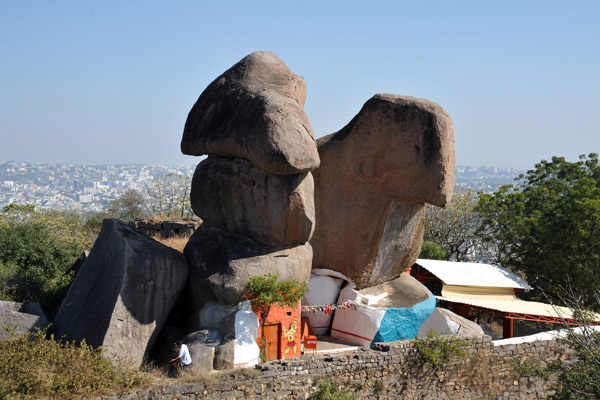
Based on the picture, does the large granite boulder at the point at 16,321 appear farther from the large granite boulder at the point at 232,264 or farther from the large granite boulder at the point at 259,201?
the large granite boulder at the point at 259,201

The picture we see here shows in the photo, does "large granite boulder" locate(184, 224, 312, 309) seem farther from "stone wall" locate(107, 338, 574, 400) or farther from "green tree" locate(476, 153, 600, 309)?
"green tree" locate(476, 153, 600, 309)

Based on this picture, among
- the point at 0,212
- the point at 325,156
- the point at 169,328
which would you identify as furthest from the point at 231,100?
the point at 0,212

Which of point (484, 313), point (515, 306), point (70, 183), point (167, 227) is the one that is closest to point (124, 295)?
point (484, 313)

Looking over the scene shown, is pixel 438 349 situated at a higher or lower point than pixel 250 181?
lower

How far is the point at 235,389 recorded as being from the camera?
11.9 metres

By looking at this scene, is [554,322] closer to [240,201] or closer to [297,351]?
[297,351]

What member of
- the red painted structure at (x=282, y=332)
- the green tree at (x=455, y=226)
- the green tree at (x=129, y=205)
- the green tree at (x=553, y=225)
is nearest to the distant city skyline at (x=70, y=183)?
the green tree at (x=129, y=205)

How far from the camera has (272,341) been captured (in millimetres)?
13680

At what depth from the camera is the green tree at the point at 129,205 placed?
141ft

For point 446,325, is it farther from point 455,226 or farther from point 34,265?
point 455,226

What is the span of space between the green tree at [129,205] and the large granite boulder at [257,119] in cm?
2930

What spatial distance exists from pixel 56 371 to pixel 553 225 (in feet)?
60.0

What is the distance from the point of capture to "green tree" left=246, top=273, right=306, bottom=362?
12859 mm

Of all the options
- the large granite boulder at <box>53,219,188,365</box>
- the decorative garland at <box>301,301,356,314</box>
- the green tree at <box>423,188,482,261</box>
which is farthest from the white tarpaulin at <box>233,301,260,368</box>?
the green tree at <box>423,188,482,261</box>
